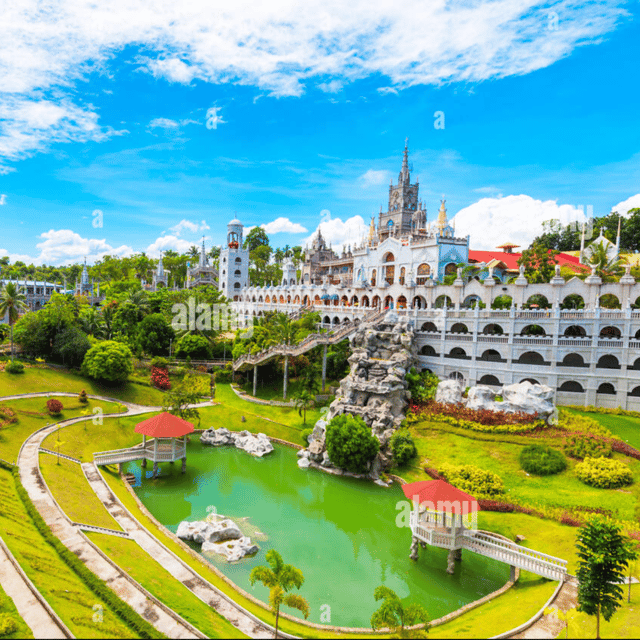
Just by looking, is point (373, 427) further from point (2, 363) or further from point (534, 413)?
point (2, 363)

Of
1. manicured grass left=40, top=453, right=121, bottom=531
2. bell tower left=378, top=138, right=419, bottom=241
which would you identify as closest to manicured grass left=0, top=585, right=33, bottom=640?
manicured grass left=40, top=453, right=121, bottom=531

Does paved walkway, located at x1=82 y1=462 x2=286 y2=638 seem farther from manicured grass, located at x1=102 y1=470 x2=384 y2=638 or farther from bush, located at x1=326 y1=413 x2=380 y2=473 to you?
bush, located at x1=326 y1=413 x2=380 y2=473

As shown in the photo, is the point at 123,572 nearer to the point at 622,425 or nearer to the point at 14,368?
the point at 14,368

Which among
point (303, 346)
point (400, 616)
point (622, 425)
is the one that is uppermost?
point (303, 346)

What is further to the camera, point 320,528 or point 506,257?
point 506,257

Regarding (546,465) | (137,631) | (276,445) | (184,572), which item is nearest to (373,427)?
(276,445)

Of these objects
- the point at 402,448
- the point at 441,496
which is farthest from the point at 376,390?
the point at 441,496
